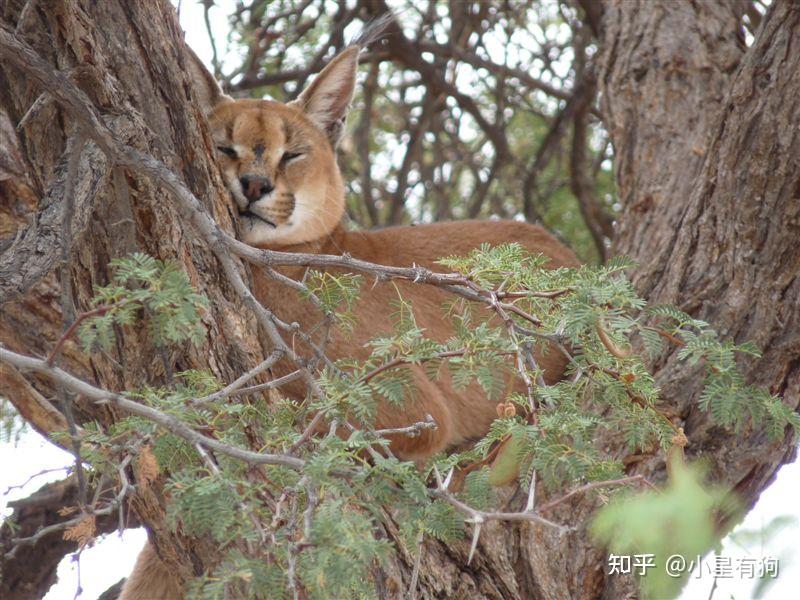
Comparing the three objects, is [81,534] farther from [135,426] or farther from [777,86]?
[777,86]

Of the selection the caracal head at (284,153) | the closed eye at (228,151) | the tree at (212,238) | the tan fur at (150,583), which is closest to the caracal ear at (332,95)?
the caracal head at (284,153)

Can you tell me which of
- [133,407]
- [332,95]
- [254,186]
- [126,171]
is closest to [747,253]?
[254,186]

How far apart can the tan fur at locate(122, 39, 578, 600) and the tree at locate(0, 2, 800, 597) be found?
55 centimetres

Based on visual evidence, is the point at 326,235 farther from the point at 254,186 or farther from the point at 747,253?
the point at 747,253

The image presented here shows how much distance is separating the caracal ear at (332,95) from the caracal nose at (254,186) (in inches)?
27.1

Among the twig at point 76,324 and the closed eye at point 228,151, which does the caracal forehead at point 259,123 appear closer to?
the closed eye at point 228,151

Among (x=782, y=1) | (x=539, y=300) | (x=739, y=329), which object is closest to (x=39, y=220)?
(x=539, y=300)

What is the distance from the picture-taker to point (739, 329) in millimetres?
3592

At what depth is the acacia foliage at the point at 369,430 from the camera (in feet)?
6.84

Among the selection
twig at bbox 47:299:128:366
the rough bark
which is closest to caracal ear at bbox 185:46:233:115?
the rough bark

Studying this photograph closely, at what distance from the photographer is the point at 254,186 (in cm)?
393

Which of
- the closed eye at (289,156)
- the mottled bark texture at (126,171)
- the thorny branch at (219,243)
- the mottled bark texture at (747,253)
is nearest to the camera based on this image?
the thorny branch at (219,243)

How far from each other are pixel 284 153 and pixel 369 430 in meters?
2.13

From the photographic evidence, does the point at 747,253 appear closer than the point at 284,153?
Yes
